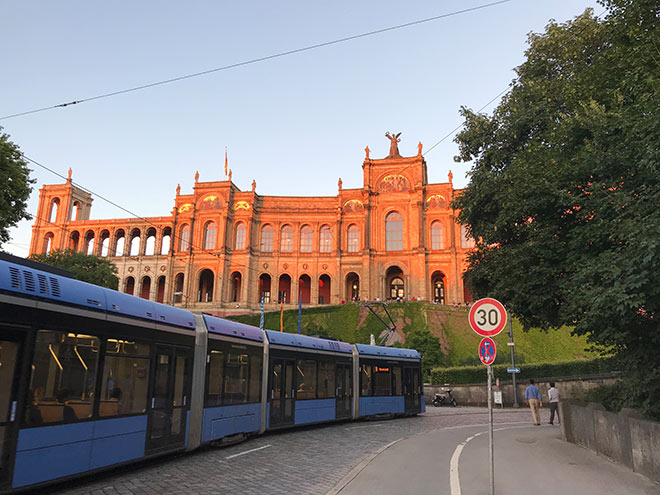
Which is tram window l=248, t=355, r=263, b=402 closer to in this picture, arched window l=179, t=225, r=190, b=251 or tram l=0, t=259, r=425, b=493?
tram l=0, t=259, r=425, b=493

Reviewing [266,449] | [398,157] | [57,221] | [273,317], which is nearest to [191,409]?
[266,449]

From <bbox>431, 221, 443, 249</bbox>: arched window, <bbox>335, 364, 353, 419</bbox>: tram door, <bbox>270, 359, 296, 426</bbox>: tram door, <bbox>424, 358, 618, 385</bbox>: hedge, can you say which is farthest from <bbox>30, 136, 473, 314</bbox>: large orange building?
<bbox>270, 359, 296, 426</bbox>: tram door

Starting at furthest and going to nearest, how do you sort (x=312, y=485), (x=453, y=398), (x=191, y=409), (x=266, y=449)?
(x=453, y=398)
(x=266, y=449)
(x=191, y=409)
(x=312, y=485)

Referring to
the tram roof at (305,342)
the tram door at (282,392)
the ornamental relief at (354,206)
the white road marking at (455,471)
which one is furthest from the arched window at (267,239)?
the white road marking at (455,471)

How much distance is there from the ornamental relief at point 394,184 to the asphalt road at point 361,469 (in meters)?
48.9

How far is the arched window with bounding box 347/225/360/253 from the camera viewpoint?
6181 centimetres

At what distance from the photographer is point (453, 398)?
32531 mm

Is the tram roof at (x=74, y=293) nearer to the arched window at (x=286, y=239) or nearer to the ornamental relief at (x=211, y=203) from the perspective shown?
the arched window at (x=286, y=239)

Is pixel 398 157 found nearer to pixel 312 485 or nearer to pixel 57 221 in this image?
pixel 57 221

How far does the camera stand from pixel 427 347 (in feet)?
135

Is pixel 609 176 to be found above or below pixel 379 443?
above

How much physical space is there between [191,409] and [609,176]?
31.2 ft

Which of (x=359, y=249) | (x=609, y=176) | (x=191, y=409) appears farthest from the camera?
(x=359, y=249)

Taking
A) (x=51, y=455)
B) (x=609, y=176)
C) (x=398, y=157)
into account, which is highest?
(x=398, y=157)
